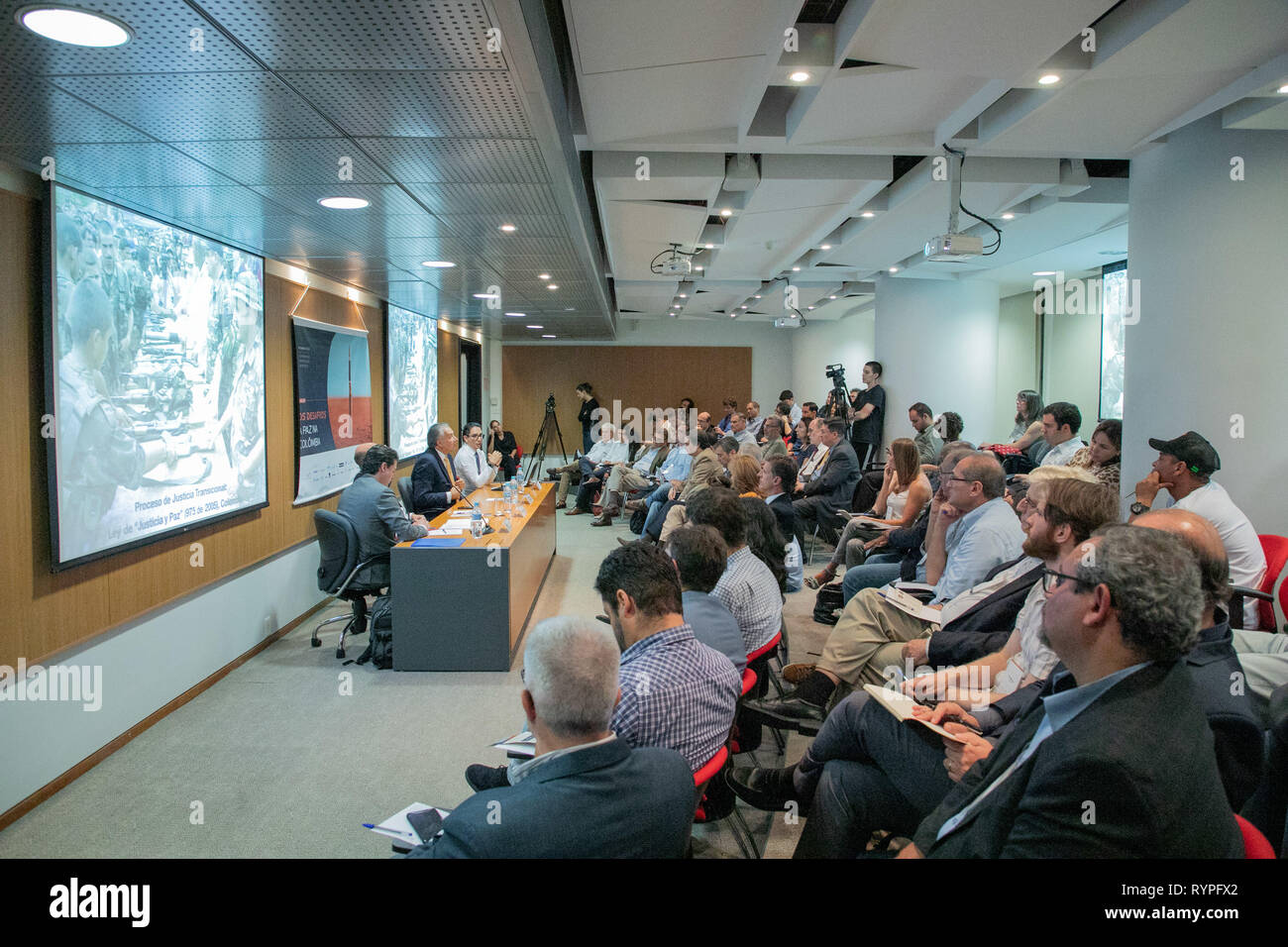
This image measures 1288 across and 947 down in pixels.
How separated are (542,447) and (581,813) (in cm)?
1280

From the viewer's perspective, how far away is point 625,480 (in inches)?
380

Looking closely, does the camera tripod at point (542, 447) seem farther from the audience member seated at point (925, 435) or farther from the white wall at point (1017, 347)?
the white wall at point (1017, 347)

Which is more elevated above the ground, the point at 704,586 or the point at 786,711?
the point at 704,586

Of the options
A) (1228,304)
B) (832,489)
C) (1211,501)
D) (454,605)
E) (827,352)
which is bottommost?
(454,605)

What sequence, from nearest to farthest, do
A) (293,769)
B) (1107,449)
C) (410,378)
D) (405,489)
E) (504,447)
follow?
(293,769) → (1107,449) → (405,489) → (410,378) → (504,447)

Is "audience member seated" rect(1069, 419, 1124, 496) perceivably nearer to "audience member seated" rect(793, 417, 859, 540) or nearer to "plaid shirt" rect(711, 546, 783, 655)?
"audience member seated" rect(793, 417, 859, 540)

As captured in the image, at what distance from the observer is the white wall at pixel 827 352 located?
14297 mm

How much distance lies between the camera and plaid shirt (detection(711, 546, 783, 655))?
2.96 meters

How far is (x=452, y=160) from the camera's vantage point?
3.20 metres

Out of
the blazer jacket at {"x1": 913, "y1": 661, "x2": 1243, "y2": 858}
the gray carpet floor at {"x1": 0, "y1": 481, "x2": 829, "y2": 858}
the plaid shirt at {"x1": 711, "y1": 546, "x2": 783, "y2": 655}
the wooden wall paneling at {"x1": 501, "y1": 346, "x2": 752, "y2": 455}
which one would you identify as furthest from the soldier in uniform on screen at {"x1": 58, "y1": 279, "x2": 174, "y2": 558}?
the wooden wall paneling at {"x1": 501, "y1": 346, "x2": 752, "y2": 455}

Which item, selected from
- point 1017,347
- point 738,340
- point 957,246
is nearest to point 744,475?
point 957,246

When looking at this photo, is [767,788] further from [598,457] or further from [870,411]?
[598,457]

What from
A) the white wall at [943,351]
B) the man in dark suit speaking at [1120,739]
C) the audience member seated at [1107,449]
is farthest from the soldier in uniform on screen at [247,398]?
the white wall at [943,351]
